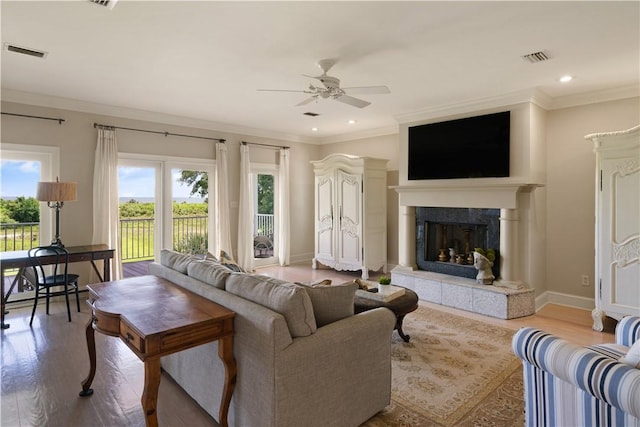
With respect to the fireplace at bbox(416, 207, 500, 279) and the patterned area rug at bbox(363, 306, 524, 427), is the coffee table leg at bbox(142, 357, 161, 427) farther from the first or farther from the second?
the fireplace at bbox(416, 207, 500, 279)

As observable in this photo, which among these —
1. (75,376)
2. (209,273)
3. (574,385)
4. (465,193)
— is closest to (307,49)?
(209,273)

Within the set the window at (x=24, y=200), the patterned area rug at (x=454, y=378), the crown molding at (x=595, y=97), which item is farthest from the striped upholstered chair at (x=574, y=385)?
the window at (x=24, y=200)

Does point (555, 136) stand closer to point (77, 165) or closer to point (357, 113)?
point (357, 113)

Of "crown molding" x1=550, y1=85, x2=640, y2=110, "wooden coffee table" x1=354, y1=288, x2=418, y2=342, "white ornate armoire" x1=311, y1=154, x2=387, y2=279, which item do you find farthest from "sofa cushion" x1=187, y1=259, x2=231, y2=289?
"crown molding" x1=550, y1=85, x2=640, y2=110

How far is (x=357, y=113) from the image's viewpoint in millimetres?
5652

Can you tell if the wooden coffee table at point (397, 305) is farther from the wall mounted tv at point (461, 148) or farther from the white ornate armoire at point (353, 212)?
the white ornate armoire at point (353, 212)

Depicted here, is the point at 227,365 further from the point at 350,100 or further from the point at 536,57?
the point at 536,57

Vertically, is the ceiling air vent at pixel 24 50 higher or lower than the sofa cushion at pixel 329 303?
higher

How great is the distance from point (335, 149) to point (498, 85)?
3.92 metres

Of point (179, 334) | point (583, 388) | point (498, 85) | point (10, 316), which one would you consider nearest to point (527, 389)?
point (583, 388)

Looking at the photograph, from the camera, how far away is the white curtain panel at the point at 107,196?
16.6 feet

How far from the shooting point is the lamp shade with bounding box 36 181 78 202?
4168 millimetres

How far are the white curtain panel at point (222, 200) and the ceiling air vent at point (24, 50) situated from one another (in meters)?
3.08

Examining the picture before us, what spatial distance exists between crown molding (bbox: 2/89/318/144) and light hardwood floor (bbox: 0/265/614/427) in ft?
8.72
